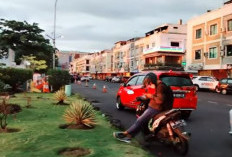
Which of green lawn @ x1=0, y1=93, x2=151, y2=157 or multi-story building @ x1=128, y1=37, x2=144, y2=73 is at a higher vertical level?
multi-story building @ x1=128, y1=37, x2=144, y2=73

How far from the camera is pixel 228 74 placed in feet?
129

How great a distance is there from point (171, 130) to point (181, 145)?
1.15ft

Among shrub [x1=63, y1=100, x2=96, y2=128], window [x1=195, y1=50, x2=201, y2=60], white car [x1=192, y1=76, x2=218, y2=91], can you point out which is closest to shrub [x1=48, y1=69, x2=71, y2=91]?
white car [x1=192, y1=76, x2=218, y2=91]

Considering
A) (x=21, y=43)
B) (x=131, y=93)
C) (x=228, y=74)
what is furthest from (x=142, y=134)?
(x=21, y=43)

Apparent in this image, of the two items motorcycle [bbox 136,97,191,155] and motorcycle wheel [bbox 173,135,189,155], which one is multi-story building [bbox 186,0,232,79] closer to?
motorcycle [bbox 136,97,191,155]

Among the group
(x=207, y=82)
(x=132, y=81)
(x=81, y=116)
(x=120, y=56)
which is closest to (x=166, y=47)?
(x=207, y=82)

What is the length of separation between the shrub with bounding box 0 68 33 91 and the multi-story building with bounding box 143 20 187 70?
1362 inches

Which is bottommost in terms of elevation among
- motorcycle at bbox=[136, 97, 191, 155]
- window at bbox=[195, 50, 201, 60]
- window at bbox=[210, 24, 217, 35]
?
motorcycle at bbox=[136, 97, 191, 155]

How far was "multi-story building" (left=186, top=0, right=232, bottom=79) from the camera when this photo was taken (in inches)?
1561

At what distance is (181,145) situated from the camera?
6422 millimetres

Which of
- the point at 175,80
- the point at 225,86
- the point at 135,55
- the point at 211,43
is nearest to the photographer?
the point at 175,80

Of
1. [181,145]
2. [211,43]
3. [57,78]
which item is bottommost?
[181,145]

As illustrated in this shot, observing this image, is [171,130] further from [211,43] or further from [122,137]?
[211,43]

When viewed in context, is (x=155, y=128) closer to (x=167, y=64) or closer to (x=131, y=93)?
(x=131, y=93)
